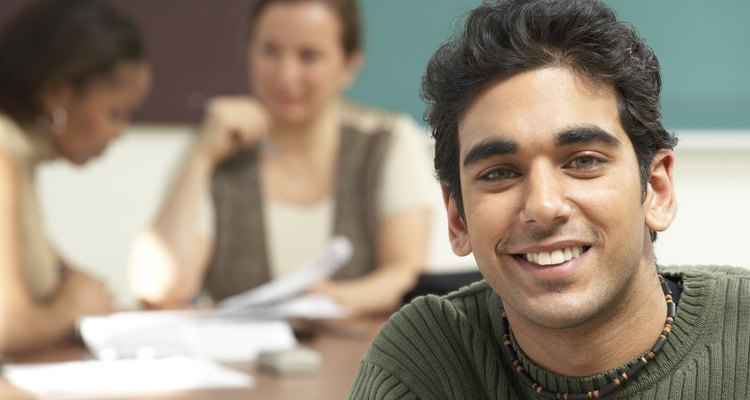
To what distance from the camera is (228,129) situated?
119 inches

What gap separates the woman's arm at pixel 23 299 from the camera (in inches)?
91.7

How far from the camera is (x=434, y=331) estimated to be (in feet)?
4.24

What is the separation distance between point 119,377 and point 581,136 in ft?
3.72

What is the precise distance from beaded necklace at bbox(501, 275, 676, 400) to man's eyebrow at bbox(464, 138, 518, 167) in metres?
0.23

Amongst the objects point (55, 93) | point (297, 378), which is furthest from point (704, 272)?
point (55, 93)

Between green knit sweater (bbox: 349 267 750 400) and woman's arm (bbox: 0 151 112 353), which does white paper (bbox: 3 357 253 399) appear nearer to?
woman's arm (bbox: 0 151 112 353)

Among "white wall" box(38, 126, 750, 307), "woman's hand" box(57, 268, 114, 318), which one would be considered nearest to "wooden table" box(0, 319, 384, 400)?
"woman's hand" box(57, 268, 114, 318)

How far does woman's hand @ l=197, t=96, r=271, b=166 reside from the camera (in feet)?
9.87

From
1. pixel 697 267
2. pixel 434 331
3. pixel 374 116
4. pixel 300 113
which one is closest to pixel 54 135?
pixel 300 113

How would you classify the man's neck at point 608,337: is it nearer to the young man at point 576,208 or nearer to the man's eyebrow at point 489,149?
the young man at point 576,208

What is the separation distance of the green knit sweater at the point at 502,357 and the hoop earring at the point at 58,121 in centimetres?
168

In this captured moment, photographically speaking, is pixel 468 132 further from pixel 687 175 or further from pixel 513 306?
pixel 687 175

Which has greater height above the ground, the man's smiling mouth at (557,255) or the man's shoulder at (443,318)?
the man's smiling mouth at (557,255)

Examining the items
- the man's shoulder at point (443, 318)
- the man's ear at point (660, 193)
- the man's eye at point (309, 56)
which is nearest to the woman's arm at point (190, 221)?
the man's eye at point (309, 56)
